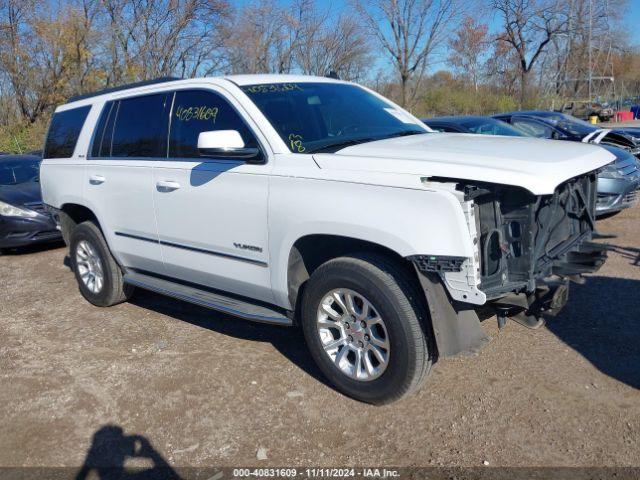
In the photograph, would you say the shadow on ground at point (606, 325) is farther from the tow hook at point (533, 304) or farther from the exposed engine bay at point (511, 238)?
Answer: the exposed engine bay at point (511, 238)

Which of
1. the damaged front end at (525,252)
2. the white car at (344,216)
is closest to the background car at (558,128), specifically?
the white car at (344,216)

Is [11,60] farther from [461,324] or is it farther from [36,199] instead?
[461,324]

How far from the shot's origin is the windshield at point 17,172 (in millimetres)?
9250

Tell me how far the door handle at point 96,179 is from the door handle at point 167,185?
0.90 metres

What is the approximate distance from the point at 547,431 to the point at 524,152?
1558 millimetres

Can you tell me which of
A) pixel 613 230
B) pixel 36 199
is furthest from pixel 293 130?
pixel 36 199

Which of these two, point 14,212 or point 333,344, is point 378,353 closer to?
point 333,344

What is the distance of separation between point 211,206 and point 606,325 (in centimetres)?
310

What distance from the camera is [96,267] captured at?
18.5ft

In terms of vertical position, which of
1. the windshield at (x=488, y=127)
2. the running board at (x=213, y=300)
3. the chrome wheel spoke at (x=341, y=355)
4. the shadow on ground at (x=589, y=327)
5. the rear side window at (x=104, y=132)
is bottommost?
the shadow on ground at (x=589, y=327)

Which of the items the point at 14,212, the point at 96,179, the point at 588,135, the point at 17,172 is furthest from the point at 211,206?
the point at 17,172

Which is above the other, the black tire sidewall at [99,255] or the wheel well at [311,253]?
the wheel well at [311,253]

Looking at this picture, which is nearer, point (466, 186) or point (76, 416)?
point (466, 186)

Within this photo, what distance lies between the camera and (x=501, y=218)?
305 cm
